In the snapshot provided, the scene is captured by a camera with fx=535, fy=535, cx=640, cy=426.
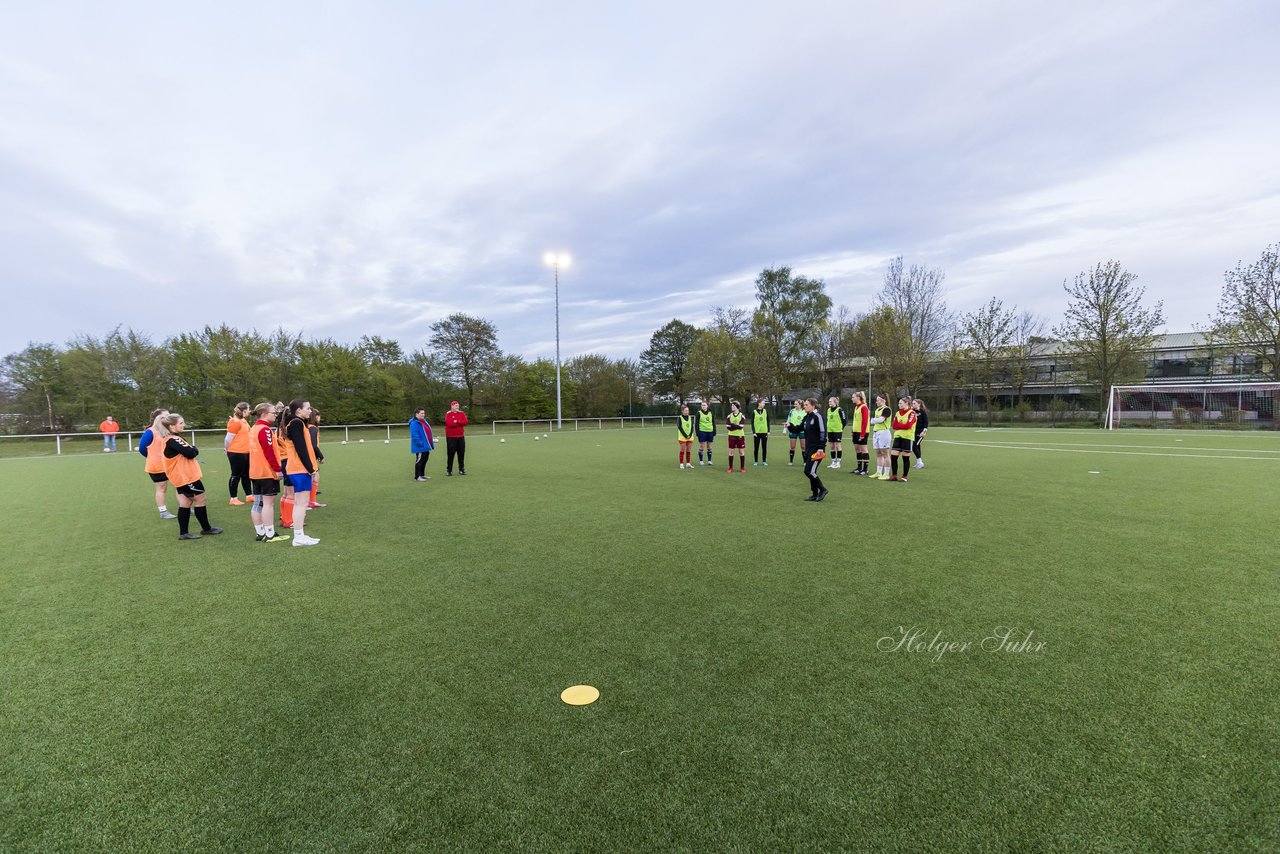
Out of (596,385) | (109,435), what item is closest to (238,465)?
(109,435)

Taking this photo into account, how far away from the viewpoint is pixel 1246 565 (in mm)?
5184

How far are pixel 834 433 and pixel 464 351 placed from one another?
130ft

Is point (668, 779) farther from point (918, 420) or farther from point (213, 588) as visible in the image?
point (918, 420)

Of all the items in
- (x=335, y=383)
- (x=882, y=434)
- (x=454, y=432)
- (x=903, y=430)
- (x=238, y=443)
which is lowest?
(x=882, y=434)

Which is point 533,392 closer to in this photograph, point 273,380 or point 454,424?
point 273,380

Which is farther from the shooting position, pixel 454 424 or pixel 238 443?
pixel 454 424

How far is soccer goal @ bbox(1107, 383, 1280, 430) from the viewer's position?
28.7 m

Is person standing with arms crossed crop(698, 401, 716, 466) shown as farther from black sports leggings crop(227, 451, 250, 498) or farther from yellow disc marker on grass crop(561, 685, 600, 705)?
yellow disc marker on grass crop(561, 685, 600, 705)

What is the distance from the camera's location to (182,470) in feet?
22.4

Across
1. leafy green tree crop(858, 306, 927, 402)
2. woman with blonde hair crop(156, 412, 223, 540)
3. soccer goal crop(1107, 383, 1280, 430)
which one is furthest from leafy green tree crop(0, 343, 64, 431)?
soccer goal crop(1107, 383, 1280, 430)

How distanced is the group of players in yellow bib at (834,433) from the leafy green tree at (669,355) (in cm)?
4710

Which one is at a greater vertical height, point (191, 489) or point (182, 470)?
point (182, 470)

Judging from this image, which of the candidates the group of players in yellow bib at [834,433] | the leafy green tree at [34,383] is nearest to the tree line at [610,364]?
the leafy green tree at [34,383]

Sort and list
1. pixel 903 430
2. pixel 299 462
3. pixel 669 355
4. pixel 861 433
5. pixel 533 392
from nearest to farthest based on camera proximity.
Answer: pixel 299 462 < pixel 903 430 < pixel 861 433 < pixel 533 392 < pixel 669 355
